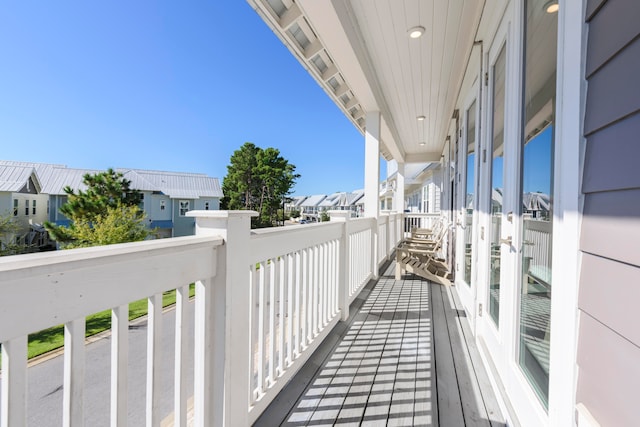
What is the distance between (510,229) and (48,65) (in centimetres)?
2222

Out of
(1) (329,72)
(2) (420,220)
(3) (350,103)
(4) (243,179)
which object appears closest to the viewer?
(1) (329,72)

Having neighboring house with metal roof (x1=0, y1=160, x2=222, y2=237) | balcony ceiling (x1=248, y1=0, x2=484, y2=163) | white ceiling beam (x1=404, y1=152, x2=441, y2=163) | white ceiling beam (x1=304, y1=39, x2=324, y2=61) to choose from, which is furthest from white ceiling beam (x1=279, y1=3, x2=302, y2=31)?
neighboring house with metal roof (x1=0, y1=160, x2=222, y2=237)

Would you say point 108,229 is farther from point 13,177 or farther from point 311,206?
point 311,206

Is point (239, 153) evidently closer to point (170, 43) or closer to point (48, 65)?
point (170, 43)

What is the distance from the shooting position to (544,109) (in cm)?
122

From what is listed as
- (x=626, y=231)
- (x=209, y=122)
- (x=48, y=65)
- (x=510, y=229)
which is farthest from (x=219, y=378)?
(x=209, y=122)

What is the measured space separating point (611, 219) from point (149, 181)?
93.1ft

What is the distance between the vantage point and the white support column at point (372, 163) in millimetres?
4176

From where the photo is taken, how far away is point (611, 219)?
2.38ft

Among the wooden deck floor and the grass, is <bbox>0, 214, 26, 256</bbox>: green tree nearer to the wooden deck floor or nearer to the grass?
the grass

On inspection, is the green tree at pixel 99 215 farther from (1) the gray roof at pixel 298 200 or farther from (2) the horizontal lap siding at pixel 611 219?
(1) the gray roof at pixel 298 200

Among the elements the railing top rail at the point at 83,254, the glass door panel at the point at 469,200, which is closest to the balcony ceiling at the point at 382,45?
the glass door panel at the point at 469,200

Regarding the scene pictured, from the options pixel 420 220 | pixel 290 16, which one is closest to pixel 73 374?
pixel 290 16

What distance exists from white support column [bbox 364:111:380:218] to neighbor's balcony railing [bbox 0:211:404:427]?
216 cm
